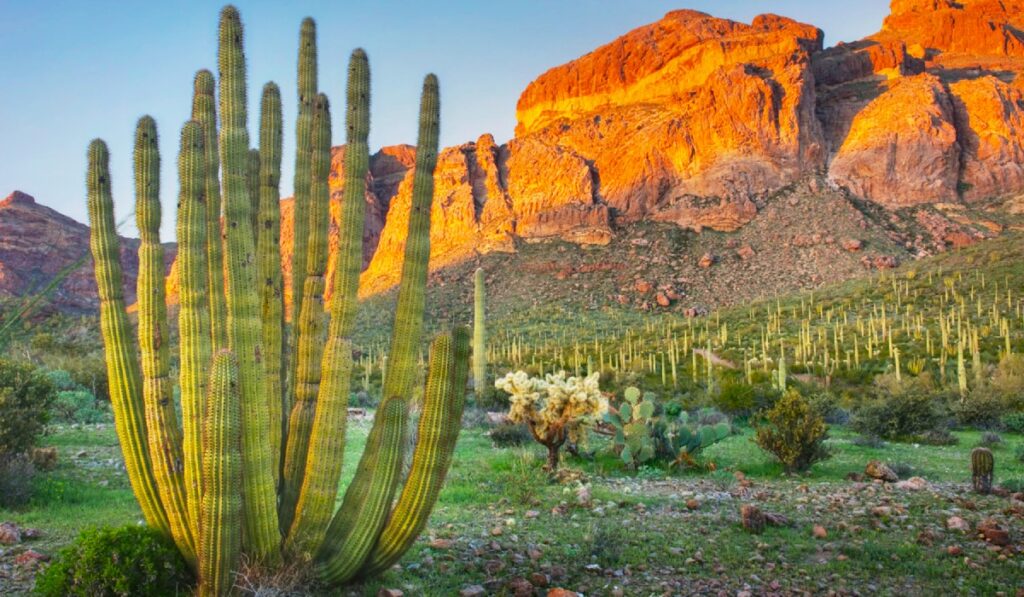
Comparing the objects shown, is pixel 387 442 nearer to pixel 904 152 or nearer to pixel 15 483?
A: pixel 15 483

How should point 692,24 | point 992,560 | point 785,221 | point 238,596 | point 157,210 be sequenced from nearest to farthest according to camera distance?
point 238,596 < point 157,210 < point 992,560 < point 785,221 < point 692,24

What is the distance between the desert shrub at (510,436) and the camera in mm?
13038

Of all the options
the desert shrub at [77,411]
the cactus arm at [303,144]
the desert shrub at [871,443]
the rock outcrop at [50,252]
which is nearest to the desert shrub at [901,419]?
the desert shrub at [871,443]

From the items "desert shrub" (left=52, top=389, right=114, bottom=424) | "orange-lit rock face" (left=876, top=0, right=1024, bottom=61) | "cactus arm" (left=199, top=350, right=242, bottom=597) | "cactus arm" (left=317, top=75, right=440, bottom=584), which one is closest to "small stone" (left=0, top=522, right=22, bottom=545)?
"cactus arm" (left=199, top=350, right=242, bottom=597)

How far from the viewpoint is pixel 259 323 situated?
15.9 ft

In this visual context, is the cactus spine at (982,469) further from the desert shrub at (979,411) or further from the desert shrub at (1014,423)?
the desert shrub at (979,411)

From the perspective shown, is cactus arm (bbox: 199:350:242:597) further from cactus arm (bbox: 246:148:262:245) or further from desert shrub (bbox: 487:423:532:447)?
desert shrub (bbox: 487:423:532:447)

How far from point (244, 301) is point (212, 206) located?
80 cm

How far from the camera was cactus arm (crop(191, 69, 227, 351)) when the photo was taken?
16.0 ft

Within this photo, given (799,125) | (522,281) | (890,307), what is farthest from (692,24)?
(890,307)

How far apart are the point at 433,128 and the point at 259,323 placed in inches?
84.7

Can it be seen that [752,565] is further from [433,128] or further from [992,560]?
[433,128]

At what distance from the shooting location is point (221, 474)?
166 inches

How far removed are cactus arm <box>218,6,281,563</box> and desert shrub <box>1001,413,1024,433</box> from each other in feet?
55.7
